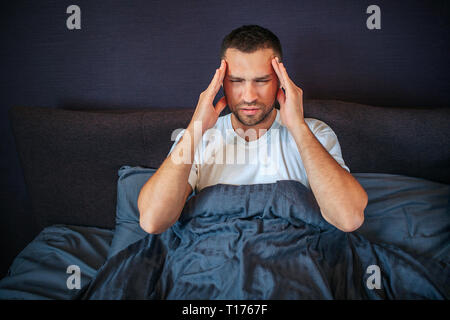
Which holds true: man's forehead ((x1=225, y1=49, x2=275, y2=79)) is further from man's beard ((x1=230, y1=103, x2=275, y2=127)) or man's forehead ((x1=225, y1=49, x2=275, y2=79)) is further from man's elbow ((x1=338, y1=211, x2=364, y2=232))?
man's elbow ((x1=338, y1=211, x2=364, y2=232))

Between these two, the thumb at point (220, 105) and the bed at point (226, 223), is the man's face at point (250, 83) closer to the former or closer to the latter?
the thumb at point (220, 105)

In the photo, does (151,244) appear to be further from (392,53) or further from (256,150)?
(392,53)

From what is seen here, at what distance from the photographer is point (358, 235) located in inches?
42.6

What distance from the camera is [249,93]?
3.51ft

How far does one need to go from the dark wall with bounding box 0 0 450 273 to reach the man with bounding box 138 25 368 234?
341mm

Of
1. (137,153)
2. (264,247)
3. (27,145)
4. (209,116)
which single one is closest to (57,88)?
(27,145)

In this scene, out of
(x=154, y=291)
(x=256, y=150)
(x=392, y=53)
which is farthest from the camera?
(x=392, y=53)

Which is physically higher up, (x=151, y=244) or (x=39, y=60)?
(x=39, y=60)

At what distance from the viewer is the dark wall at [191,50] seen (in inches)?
55.0

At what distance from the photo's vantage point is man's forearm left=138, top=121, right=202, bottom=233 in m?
0.97

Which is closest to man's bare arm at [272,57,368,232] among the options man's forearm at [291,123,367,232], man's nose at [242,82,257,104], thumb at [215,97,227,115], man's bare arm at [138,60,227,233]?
man's forearm at [291,123,367,232]

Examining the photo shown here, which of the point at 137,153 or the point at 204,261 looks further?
the point at 137,153

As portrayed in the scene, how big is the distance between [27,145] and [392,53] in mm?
1794

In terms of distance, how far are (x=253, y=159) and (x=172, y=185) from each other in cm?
37
